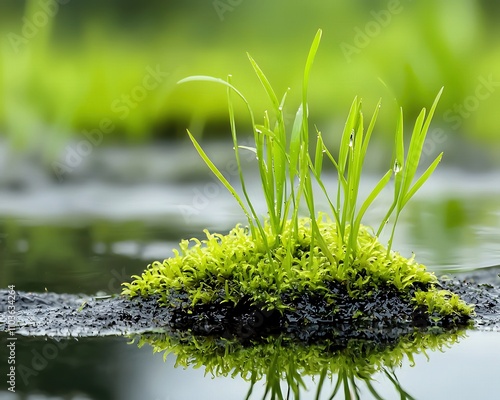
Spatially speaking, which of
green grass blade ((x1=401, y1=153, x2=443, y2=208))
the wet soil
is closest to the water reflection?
the wet soil

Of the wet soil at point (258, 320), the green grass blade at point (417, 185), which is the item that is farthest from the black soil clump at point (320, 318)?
the green grass blade at point (417, 185)

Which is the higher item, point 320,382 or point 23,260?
point 23,260

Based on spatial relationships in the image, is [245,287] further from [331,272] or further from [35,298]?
[35,298]

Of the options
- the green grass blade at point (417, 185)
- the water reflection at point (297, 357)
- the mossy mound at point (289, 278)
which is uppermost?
the green grass blade at point (417, 185)

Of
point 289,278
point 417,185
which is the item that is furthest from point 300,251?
point 417,185

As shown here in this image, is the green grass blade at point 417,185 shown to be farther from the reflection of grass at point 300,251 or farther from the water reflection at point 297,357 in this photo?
the water reflection at point 297,357

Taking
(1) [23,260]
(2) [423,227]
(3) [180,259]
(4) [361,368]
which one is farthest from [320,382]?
(2) [423,227]
